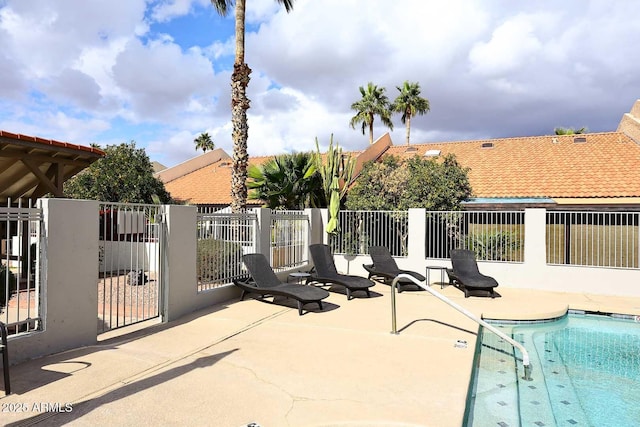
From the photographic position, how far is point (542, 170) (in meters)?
19.6

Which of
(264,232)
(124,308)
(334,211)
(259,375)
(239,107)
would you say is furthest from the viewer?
(334,211)

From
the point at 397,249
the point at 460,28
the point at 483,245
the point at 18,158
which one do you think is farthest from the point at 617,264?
the point at 18,158

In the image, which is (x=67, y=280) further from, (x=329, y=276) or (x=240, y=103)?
(x=240, y=103)

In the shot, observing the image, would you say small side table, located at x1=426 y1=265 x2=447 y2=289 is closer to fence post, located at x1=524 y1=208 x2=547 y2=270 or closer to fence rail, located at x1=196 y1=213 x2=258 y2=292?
fence post, located at x1=524 y1=208 x2=547 y2=270

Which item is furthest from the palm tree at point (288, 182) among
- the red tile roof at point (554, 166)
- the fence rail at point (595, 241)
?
the fence rail at point (595, 241)

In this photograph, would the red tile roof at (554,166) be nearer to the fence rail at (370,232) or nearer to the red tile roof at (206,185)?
the fence rail at (370,232)

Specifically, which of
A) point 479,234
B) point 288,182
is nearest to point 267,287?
point 288,182

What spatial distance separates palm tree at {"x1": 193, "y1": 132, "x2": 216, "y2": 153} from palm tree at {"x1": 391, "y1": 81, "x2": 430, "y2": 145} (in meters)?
29.5

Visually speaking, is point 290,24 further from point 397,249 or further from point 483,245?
point 483,245

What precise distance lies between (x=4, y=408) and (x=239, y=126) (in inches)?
435

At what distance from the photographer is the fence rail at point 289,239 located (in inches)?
480

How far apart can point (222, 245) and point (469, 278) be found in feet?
23.1

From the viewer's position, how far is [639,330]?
8664 mm

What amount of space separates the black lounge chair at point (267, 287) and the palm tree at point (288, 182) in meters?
6.68
